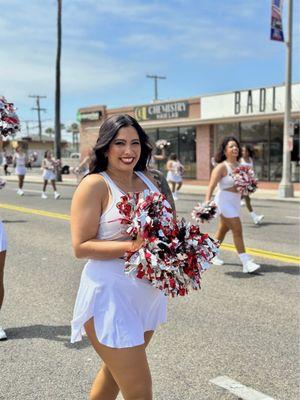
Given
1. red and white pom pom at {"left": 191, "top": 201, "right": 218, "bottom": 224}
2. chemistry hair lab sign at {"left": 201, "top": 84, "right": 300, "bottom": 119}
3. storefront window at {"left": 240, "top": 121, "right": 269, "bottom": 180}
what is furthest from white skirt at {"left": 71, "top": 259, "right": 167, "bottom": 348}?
storefront window at {"left": 240, "top": 121, "right": 269, "bottom": 180}

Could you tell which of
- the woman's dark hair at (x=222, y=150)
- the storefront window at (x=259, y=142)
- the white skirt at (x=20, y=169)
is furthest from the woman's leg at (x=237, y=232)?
the storefront window at (x=259, y=142)

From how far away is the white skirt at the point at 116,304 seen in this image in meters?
2.43

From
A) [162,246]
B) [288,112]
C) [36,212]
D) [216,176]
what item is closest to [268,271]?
[216,176]

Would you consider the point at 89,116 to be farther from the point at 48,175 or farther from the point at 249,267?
the point at 249,267

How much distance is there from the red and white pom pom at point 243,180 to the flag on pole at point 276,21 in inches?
462

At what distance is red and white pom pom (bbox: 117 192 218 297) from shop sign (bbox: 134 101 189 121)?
86.0 ft

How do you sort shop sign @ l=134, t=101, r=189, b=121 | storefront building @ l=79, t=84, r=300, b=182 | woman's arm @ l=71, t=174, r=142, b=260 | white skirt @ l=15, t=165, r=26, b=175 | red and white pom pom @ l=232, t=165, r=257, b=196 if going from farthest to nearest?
1. shop sign @ l=134, t=101, r=189, b=121
2. storefront building @ l=79, t=84, r=300, b=182
3. white skirt @ l=15, t=165, r=26, b=175
4. red and white pom pom @ l=232, t=165, r=257, b=196
5. woman's arm @ l=71, t=174, r=142, b=260

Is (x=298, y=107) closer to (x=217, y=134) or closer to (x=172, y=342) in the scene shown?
(x=217, y=134)

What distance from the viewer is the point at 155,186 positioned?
9.28ft

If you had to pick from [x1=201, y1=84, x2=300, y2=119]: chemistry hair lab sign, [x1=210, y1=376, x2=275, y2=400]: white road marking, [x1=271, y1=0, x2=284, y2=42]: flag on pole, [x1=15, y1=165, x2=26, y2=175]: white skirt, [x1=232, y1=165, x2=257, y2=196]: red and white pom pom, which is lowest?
[x1=210, y1=376, x2=275, y2=400]: white road marking

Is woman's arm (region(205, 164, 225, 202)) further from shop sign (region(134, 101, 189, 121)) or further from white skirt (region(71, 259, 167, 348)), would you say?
shop sign (region(134, 101, 189, 121))

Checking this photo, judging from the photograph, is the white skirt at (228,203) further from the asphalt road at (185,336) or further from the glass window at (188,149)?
the glass window at (188,149)

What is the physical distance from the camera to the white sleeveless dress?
7.98 feet

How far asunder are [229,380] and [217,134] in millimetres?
24034
